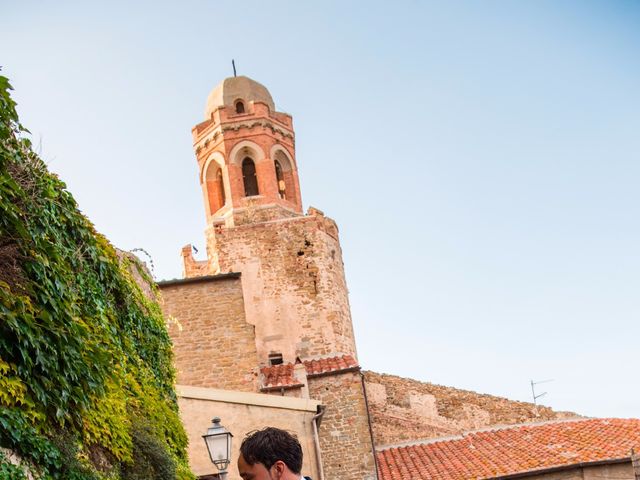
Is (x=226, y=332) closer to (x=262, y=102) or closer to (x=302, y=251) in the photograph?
(x=302, y=251)

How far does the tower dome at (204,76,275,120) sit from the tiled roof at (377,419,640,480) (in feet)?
41.4

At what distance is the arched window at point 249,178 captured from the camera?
1314 inches

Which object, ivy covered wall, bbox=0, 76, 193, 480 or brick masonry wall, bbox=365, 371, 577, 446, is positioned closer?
ivy covered wall, bbox=0, 76, 193, 480

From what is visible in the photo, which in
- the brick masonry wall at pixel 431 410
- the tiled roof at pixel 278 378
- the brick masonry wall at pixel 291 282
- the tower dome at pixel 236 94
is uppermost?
the tower dome at pixel 236 94

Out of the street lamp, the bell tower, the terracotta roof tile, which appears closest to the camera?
the street lamp

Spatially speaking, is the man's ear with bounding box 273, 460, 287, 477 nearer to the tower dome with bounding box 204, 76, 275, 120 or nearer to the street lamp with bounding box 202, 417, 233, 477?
the street lamp with bounding box 202, 417, 233, 477

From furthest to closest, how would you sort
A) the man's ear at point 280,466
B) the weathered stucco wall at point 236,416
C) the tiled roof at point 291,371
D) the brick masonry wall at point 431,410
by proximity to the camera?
the brick masonry wall at point 431,410
the tiled roof at point 291,371
the weathered stucco wall at point 236,416
the man's ear at point 280,466

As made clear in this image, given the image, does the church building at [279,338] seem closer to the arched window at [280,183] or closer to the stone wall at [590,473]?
the arched window at [280,183]

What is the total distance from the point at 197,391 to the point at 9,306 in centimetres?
1181

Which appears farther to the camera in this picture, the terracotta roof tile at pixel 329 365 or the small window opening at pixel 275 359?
the small window opening at pixel 275 359

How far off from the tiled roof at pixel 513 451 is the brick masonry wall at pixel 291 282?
12.1 feet

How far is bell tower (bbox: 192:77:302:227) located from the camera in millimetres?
32719

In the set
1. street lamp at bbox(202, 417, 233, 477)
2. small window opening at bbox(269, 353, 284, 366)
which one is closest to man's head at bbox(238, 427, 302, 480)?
street lamp at bbox(202, 417, 233, 477)

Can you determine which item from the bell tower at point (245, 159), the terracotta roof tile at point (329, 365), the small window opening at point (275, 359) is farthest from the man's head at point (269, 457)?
the bell tower at point (245, 159)
